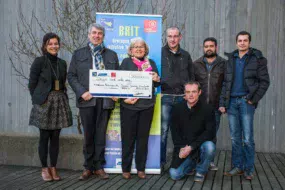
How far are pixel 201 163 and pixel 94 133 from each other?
4.93 feet

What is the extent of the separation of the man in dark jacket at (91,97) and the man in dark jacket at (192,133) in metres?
0.95

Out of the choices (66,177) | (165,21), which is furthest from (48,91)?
(165,21)

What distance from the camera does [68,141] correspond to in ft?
20.7

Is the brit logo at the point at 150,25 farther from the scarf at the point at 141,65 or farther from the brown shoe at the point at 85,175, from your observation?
the brown shoe at the point at 85,175

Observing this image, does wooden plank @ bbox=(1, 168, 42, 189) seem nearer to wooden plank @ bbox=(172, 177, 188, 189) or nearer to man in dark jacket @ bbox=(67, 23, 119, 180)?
man in dark jacket @ bbox=(67, 23, 119, 180)

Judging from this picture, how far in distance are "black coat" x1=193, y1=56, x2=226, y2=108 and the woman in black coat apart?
2015 millimetres

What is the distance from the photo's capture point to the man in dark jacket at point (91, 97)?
5.52 metres

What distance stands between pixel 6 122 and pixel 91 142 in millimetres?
4205

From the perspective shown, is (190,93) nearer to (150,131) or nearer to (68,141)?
(150,131)

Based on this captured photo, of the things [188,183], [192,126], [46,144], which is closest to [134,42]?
[192,126]

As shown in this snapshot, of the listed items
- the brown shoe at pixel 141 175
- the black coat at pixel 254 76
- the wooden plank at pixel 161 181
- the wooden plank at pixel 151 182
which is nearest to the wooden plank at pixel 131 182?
the brown shoe at pixel 141 175

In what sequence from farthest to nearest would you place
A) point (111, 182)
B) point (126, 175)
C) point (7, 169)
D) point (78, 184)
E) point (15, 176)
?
point (7, 169), point (15, 176), point (126, 175), point (111, 182), point (78, 184)

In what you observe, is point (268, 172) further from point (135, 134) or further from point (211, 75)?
point (135, 134)

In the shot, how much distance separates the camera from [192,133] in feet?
18.1
